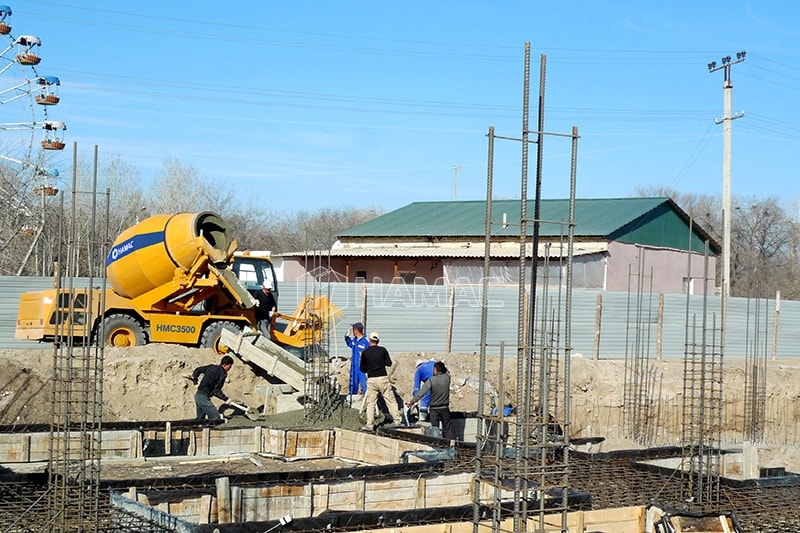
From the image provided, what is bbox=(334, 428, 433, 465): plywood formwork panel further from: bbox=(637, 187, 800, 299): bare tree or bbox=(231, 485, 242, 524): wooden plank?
bbox=(637, 187, 800, 299): bare tree

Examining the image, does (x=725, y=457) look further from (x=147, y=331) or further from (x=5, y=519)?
(x=147, y=331)

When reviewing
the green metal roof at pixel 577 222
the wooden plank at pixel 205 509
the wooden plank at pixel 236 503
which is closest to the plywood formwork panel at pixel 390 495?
the wooden plank at pixel 236 503

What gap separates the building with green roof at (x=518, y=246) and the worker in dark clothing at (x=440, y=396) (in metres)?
12.7

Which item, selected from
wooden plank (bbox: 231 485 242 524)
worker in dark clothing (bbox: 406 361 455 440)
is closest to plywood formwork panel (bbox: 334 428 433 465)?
worker in dark clothing (bbox: 406 361 455 440)

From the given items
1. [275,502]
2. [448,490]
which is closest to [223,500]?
[275,502]

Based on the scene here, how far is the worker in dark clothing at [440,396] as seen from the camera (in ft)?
38.3

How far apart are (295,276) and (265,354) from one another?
1498 cm

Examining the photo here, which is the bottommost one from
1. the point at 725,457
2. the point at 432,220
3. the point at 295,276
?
the point at 725,457

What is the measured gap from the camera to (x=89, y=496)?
22.6 ft

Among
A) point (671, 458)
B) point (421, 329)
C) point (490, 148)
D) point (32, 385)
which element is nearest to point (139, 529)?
point (490, 148)

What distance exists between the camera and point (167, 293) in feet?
50.4

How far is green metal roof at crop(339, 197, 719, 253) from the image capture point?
2734 cm

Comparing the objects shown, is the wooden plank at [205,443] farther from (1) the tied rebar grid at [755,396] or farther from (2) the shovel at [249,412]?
(1) the tied rebar grid at [755,396]

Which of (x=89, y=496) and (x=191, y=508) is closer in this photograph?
(x=89, y=496)
